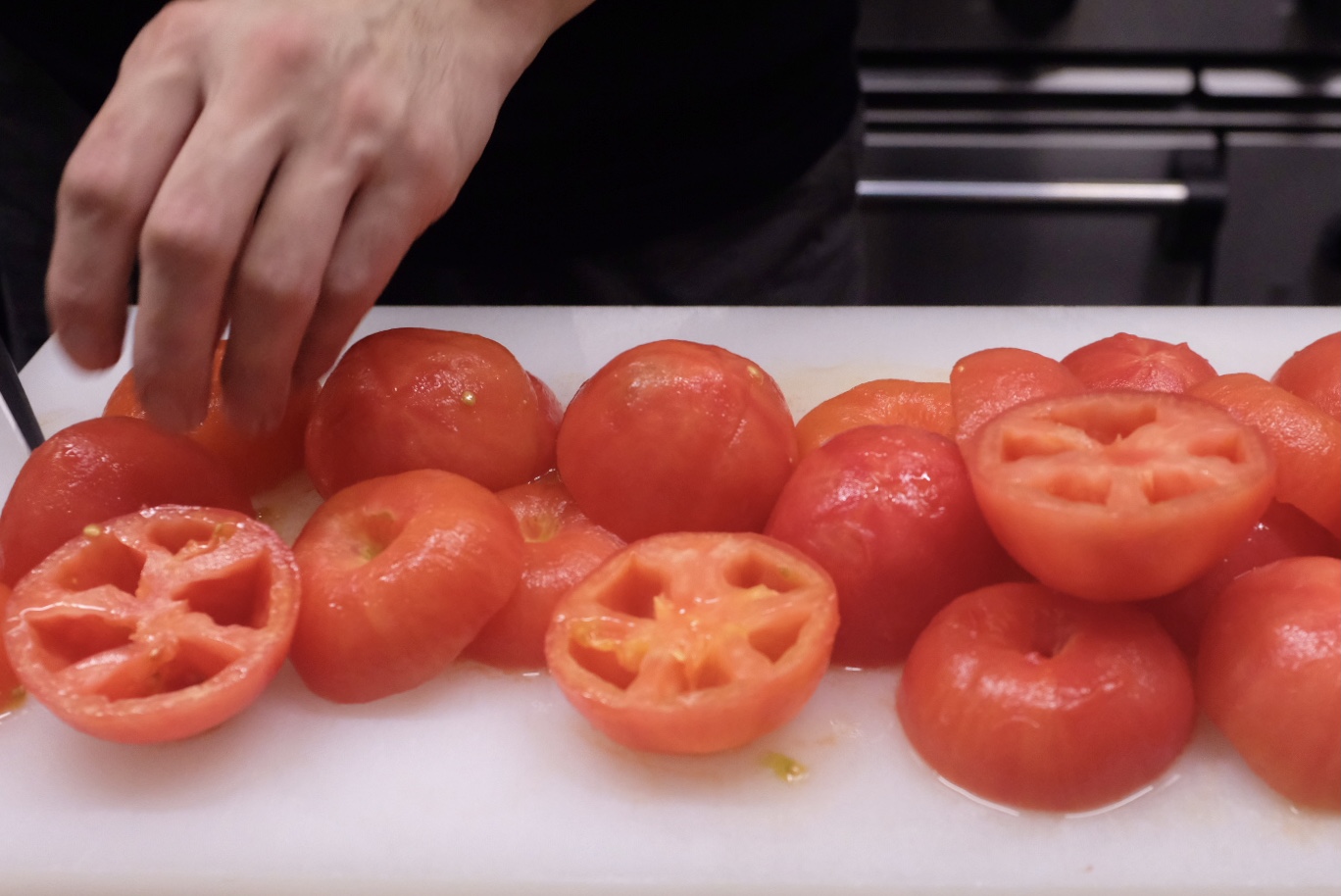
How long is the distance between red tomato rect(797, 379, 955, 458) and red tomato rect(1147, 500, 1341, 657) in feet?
0.81

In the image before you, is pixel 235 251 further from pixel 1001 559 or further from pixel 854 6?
pixel 854 6

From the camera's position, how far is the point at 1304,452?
0.90m

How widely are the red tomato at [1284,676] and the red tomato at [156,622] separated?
2.22 feet

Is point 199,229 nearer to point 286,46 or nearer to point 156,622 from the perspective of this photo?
point 286,46

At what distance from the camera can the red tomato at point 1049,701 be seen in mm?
780

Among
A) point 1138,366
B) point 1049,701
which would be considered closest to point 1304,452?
point 1138,366

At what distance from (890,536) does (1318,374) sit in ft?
1.57

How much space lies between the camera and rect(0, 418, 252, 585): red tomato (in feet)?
3.13

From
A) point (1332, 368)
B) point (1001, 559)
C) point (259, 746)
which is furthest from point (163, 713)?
point (1332, 368)

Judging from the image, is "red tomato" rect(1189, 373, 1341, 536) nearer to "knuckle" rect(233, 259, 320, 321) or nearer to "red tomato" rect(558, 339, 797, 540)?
"red tomato" rect(558, 339, 797, 540)

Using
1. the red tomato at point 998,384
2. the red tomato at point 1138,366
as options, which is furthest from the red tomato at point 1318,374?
the red tomato at point 998,384

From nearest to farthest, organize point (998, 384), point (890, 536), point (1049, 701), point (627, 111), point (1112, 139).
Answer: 1. point (1049, 701)
2. point (890, 536)
3. point (998, 384)
4. point (627, 111)
5. point (1112, 139)

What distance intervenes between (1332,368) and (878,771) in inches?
22.9

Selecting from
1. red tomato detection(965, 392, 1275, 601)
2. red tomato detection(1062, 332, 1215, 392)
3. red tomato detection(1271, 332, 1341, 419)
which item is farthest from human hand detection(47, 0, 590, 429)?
red tomato detection(1271, 332, 1341, 419)
